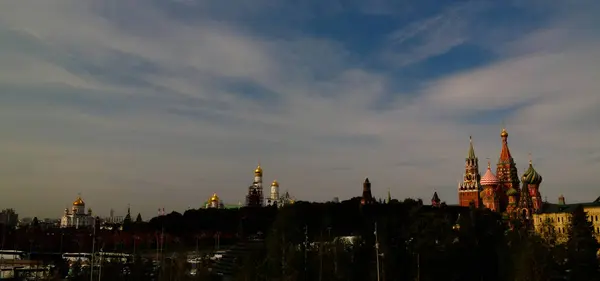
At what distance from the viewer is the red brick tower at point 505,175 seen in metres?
111

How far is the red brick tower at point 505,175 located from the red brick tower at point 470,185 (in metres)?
5.99

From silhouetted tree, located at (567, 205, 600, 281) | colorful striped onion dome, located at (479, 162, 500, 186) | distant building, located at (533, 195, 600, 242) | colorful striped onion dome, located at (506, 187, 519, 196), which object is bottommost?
silhouetted tree, located at (567, 205, 600, 281)

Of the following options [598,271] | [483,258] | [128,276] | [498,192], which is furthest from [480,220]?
[498,192]

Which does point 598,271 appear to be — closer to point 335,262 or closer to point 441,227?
point 441,227

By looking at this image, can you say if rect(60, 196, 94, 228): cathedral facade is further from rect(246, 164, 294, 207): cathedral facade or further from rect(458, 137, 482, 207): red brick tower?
rect(458, 137, 482, 207): red brick tower

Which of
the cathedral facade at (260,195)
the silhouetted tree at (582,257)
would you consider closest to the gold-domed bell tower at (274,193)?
the cathedral facade at (260,195)

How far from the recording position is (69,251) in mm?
91250

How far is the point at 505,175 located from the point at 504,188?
9.57 feet

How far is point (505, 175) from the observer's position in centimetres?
11256

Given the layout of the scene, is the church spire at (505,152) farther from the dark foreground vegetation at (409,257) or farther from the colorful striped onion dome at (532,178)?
the dark foreground vegetation at (409,257)

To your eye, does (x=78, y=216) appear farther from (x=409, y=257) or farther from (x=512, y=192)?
(x=409, y=257)

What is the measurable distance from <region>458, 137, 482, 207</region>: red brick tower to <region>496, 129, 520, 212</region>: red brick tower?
5987 mm

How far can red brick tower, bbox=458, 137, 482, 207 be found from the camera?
385 ft

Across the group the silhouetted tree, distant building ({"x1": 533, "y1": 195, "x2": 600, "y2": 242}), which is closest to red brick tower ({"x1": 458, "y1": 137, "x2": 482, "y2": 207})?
distant building ({"x1": 533, "y1": 195, "x2": 600, "y2": 242})
